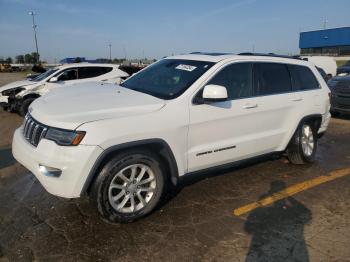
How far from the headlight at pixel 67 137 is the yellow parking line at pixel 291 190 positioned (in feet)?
6.45

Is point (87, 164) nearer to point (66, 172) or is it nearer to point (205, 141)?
point (66, 172)

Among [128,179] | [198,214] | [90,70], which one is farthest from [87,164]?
[90,70]

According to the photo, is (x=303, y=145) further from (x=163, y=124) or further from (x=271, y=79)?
(x=163, y=124)

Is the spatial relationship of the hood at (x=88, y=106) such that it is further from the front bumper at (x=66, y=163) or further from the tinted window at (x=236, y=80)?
the tinted window at (x=236, y=80)

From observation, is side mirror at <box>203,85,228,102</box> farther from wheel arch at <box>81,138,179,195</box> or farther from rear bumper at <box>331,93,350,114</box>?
rear bumper at <box>331,93,350,114</box>

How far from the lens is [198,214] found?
159 inches

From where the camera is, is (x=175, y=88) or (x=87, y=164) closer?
(x=87, y=164)

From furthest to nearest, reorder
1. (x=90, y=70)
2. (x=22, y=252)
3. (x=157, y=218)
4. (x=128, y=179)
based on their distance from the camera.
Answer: (x=90, y=70) → (x=157, y=218) → (x=128, y=179) → (x=22, y=252)

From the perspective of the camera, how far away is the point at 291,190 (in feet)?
15.8

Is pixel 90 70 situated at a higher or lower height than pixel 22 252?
higher

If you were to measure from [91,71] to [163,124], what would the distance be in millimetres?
8104

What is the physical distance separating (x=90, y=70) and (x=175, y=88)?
764 centimetres

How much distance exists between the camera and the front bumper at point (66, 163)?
3.29 metres

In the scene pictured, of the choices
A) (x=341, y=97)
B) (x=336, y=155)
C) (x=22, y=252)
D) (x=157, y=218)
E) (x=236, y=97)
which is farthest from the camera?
(x=341, y=97)
